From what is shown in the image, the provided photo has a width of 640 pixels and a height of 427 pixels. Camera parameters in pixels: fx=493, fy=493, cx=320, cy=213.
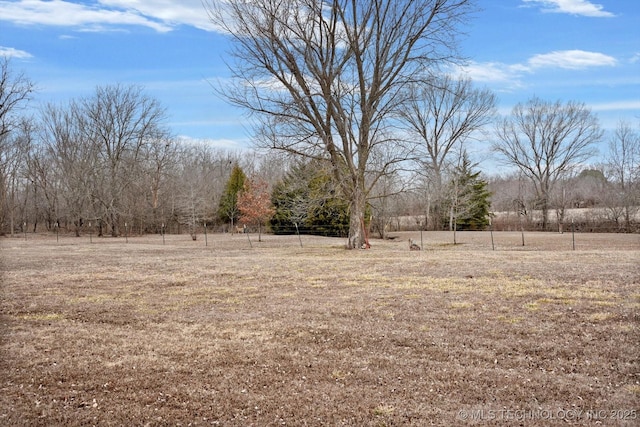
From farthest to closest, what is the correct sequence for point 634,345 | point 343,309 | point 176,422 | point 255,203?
1. point 255,203
2. point 343,309
3. point 634,345
4. point 176,422

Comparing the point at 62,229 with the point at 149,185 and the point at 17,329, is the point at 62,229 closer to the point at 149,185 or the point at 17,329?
the point at 149,185

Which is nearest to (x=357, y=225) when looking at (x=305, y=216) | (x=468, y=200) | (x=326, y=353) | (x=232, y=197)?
(x=305, y=216)

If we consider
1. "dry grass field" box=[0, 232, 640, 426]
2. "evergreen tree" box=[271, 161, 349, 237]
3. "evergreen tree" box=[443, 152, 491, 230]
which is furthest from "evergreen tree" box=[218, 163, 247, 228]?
"dry grass field" box=[0, 232, 640, 426]

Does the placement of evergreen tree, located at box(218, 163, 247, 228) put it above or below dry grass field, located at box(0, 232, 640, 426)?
above

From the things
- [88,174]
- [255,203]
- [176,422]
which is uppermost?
[88,174]

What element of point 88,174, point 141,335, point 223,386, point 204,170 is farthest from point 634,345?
point 204,170

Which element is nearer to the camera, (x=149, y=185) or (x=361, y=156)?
(x=361, y=156)

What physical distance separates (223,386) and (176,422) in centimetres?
69

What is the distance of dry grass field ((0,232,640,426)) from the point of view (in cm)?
371

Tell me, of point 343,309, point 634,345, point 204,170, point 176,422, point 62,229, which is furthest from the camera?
point 204,170

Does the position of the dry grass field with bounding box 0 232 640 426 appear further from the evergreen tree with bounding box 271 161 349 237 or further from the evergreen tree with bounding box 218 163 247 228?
the evergreen tree with bounding box 218 163 247 228

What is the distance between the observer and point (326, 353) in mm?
5090

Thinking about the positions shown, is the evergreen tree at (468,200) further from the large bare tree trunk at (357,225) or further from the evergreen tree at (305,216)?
the large bare tree trunk at (357,225)

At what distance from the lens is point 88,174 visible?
37125mm
